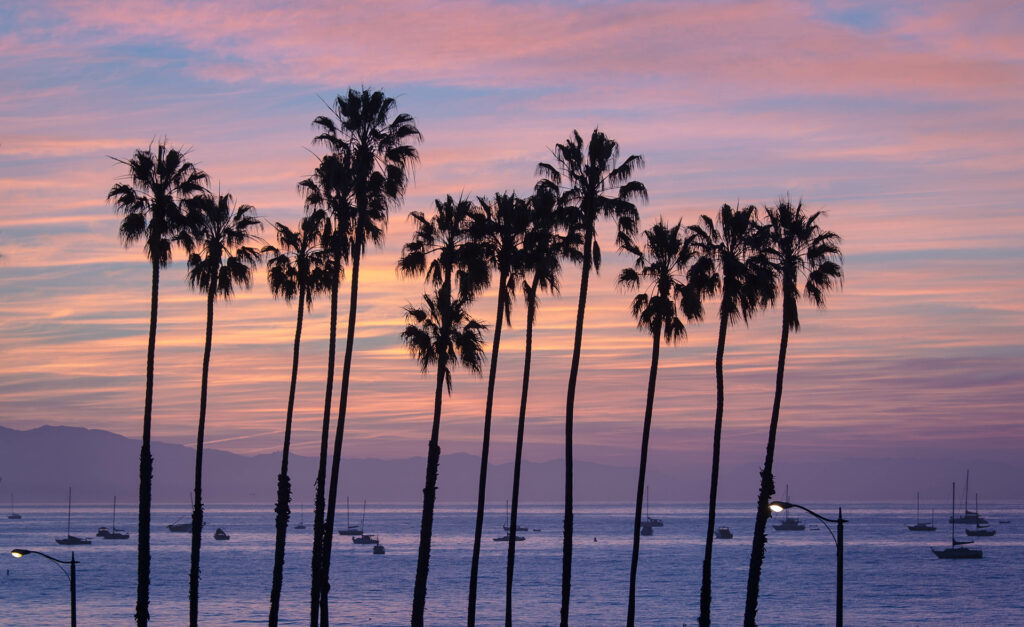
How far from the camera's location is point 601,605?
139 metres

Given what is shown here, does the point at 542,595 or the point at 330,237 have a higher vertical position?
the point at 330,237

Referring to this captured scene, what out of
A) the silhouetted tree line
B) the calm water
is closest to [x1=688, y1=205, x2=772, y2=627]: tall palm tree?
the silhouetted tree line

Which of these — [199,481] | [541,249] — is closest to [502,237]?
[541,249]

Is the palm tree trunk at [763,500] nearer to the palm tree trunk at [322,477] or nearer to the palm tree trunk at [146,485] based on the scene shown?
the palm tree trunk at [322,477]

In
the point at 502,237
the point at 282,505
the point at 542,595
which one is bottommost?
the point at 542,595

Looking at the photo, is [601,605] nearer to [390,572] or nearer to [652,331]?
[390,572]

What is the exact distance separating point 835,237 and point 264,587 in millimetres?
121917

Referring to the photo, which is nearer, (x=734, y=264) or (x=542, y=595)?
(x=734, y=264)

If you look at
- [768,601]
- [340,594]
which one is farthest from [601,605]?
[340,594]

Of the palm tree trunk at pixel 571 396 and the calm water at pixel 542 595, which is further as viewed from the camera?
the calm water at pixel 542 595

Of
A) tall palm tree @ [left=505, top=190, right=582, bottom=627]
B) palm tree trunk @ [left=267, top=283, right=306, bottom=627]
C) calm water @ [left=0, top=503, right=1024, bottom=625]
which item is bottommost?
calm water @ [left=0, top=503, right=1024, bottom=625]

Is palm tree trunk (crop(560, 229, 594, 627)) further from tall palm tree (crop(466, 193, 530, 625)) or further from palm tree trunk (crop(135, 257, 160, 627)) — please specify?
palm tree trunk (crop(135, 257, 160, 627))

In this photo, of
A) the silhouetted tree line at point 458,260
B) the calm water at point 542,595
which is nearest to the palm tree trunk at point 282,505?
the silhouetted tree line at point 458,260

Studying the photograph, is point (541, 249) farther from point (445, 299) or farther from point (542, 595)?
point (542, 595)
